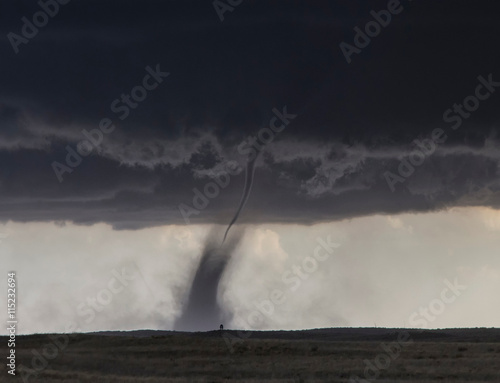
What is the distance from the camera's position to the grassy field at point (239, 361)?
59.3 meters

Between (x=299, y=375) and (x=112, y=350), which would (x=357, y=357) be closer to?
(x=299, y=375)

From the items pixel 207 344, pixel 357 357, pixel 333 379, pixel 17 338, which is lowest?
pixel 333 379

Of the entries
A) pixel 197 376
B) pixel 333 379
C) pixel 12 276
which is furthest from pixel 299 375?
pixel 12 276

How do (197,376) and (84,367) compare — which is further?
(84,367)

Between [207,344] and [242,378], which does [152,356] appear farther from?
[242,378]

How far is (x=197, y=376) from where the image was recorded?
6162 cm

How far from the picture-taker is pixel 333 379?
190ft

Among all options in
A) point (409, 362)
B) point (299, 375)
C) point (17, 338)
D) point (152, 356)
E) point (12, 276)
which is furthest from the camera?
point (17, 338)

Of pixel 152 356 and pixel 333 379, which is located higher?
pixel 152 356

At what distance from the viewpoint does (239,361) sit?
6706cm

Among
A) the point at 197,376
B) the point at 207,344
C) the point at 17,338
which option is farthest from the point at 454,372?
the point at 17,338

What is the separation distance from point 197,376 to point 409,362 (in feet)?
48.1

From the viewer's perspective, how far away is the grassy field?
5934cm

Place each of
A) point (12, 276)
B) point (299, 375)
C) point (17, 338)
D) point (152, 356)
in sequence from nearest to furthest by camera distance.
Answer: point (12, 276)
point (299, 375)
point (152, 356)
point (17, 338)
